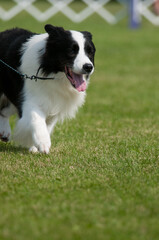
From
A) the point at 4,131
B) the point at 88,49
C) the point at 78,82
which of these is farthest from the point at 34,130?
the point at 88,49

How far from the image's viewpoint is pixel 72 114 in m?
5.84

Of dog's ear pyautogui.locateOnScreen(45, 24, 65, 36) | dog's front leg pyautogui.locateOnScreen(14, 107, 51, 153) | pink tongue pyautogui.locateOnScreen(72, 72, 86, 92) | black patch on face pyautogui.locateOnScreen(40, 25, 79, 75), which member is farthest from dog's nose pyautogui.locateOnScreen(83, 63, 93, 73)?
dog's front leg pyautogui.locateOnScreen(14, 107, 51, 153)

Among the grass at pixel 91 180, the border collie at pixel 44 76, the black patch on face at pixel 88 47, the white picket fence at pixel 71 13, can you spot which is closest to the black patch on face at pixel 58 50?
the border collie at pixel 44 76

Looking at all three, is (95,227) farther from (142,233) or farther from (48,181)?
(48,181)

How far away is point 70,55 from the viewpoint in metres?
5.02

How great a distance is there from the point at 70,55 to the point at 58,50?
6.8 inches

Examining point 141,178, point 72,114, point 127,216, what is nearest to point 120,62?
point 72,114

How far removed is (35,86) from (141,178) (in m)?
1.62

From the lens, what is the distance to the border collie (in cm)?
505

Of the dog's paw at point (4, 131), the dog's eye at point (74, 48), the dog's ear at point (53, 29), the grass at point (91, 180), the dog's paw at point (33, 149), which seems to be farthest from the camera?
the dog's paw at point (4, 131)

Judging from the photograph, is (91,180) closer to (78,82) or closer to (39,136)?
(39,136)

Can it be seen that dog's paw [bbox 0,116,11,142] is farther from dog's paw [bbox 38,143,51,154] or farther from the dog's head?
the dog's head

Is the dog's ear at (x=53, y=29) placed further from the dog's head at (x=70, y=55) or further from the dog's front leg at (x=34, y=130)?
the dog's front leg at (x=34, y=130)

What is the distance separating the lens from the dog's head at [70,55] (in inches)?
196
